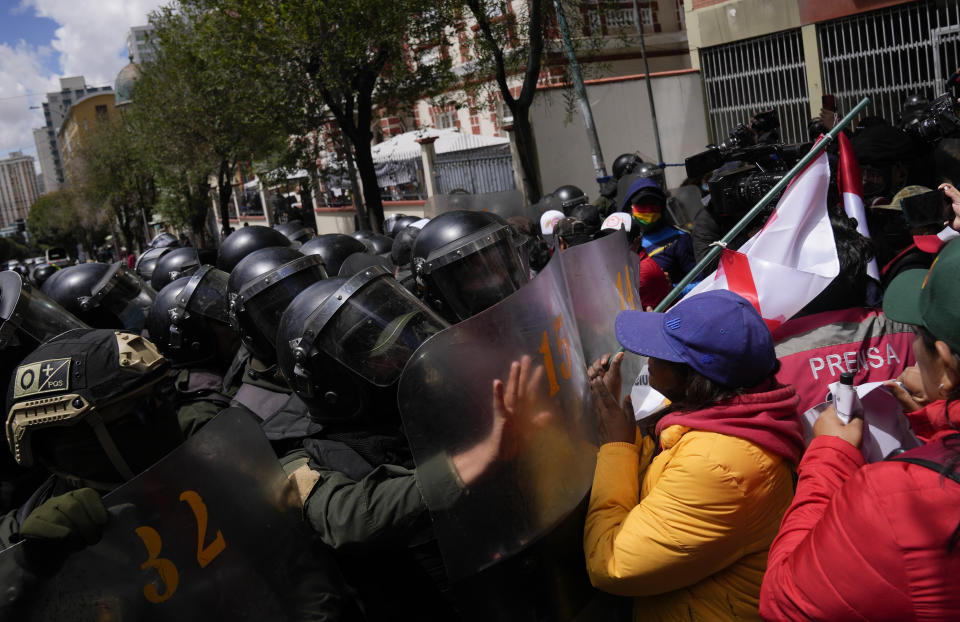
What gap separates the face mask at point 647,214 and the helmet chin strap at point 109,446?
11.5 feet

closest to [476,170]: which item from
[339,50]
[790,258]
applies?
[339,50]

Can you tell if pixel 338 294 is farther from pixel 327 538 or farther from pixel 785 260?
pixel 785 260

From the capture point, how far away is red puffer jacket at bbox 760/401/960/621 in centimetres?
122

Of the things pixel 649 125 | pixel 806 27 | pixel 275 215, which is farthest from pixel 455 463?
pixel 275 215

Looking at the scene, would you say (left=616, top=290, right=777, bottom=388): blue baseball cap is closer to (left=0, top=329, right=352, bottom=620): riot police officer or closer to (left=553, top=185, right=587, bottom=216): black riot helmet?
(left=0, top=329, right=352, bottom=620): riot police officer

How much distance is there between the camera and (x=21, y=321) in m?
3.60

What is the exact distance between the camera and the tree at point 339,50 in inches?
462

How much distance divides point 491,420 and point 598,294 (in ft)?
3.98

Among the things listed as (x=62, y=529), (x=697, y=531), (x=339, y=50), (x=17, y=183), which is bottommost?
(x=697, y=531)

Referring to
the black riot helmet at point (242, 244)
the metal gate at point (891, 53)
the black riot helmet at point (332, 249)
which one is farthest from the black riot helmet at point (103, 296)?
the metal gate at point (891, 53)

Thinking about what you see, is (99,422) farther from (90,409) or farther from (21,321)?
(21,321)

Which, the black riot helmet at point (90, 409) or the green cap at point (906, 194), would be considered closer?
the black riot helmet at point (90, 409)

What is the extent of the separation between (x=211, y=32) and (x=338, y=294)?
12964mm

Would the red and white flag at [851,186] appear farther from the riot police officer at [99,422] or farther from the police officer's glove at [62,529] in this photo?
the police officer's glove at [62,529]
